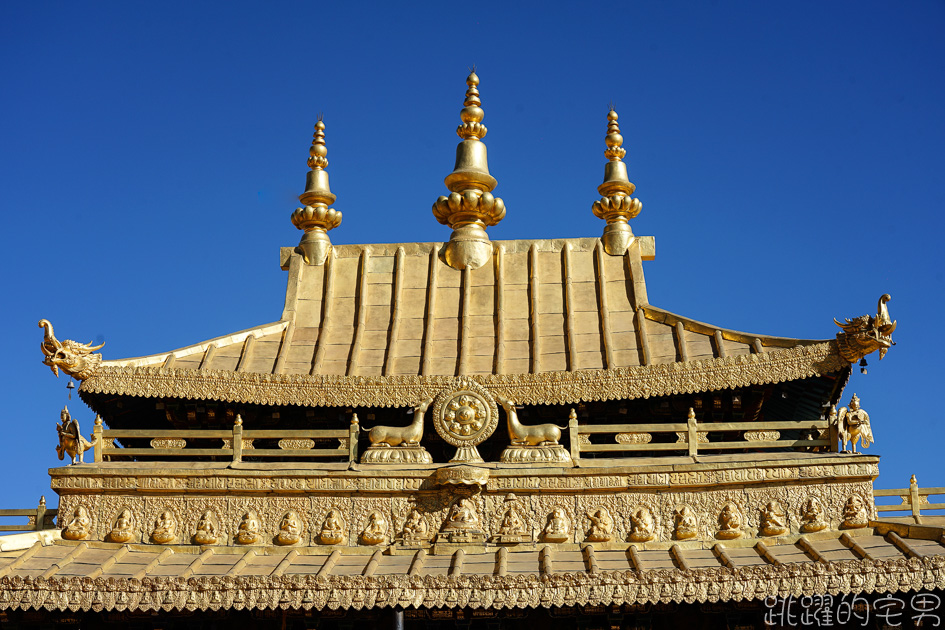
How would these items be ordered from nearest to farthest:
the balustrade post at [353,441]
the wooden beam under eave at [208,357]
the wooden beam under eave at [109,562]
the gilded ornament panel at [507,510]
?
the wooden beam under eave at [109,562] < the gilded ornament panel at [507,510] < the balustrade post at [353,441] < the wooden beam under eave at [208,357]

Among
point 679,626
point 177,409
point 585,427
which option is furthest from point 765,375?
point 177,409

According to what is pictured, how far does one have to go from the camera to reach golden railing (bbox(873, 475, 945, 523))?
1562cm

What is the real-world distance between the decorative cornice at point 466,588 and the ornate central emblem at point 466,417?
2.30m

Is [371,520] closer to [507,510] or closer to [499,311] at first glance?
[507,510]

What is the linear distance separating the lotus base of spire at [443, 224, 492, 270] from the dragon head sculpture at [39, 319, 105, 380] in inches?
242

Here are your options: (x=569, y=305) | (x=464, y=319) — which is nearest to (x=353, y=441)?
(x=464, y=319)

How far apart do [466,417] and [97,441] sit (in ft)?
16.6

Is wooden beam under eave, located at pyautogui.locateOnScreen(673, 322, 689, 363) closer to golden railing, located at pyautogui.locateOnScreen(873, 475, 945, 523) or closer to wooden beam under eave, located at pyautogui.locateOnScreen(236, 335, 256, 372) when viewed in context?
golden railing, located at pyautogui.locateOnScreen(873, 475, 945, 523)

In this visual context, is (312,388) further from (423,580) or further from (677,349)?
(677,349)

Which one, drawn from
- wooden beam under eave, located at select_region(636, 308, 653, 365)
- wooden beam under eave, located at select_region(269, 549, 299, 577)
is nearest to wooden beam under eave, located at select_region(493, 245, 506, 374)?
wooden beam under eave, located at select_region(636, 308, 653, 365)

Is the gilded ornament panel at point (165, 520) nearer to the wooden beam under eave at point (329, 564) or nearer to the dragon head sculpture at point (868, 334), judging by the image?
the wooden beam under eave at point (329, 564)

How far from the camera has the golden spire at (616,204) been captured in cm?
1941

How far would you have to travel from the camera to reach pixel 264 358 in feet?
56.9

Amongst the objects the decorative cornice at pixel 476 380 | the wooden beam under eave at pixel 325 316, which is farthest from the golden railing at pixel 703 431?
the wooden beam under eave at pixel 325 316
